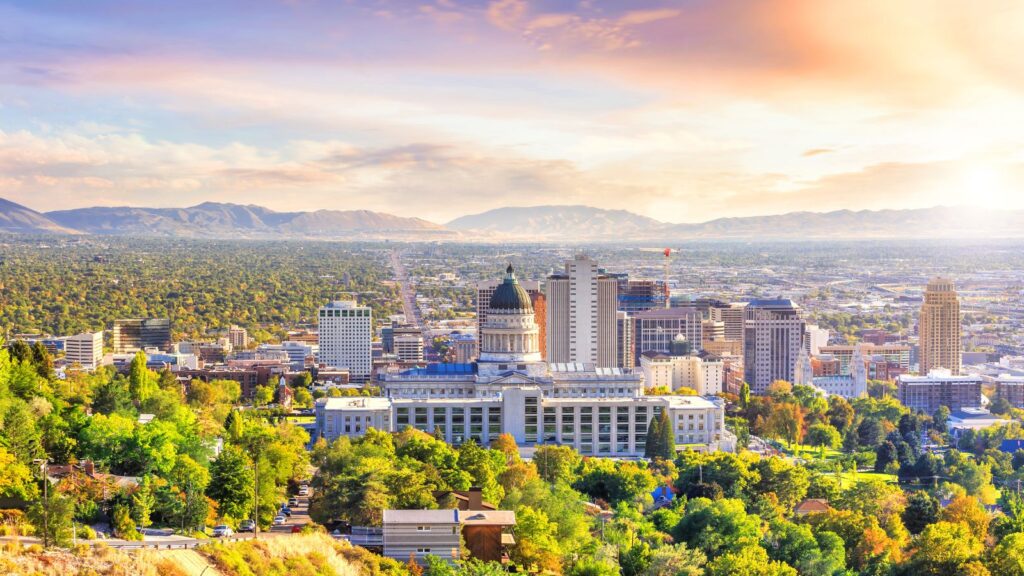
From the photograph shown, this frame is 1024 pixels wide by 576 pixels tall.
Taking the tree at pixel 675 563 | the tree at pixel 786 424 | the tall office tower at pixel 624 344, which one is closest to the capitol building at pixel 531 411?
the tree at pixel 786 424

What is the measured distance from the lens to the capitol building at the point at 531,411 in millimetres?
82938

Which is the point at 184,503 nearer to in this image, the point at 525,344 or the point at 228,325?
the point at 525,344

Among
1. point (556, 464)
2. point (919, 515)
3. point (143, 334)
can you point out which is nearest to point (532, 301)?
point (143, 334)

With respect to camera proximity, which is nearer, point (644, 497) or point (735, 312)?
point (644, 497)

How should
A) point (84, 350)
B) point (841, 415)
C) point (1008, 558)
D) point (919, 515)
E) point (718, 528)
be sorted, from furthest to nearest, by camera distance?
1. point (84, 350)
2. point (841, 415)
3. point (919, 515)
4. point (718, 528)
5. point (1008, 558)

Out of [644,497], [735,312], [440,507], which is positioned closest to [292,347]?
[735,312]

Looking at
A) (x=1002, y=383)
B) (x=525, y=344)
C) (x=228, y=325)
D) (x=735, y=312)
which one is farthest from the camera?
(x=228, y=325)

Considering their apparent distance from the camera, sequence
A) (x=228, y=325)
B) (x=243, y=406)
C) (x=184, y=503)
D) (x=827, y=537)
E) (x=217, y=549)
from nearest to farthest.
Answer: (x=217, y=549) → (x=184, y=503) → (x=827, y=537) → (x=243, y=406) → (x=228, y=325)

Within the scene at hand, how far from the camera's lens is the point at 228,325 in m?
181

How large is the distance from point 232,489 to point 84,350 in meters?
89.3

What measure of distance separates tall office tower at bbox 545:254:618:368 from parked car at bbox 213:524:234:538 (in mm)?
72462

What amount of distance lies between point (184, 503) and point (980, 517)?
29.7 meters

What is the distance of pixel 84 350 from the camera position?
438 ft

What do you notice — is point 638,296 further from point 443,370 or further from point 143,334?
point 443,370
